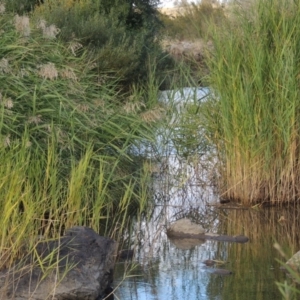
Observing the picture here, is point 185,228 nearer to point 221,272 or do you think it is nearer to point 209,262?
point 209,262

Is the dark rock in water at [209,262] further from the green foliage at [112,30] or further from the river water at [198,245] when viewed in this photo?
the green foliage at [112,30]

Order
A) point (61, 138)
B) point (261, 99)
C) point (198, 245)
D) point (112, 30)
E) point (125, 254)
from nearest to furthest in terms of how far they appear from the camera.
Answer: point (125, 254), point (198, 245), point (61, 138), point (261, 99), point (112, 30)

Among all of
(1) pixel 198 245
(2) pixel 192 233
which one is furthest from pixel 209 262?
(2) pixel 192 233

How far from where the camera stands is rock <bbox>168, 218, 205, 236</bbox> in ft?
24.6

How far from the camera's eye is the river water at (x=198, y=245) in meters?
5.77

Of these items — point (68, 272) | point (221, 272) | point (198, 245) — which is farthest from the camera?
point (198, 245)

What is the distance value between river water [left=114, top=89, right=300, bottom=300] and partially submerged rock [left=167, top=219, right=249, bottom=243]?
0.32 feet

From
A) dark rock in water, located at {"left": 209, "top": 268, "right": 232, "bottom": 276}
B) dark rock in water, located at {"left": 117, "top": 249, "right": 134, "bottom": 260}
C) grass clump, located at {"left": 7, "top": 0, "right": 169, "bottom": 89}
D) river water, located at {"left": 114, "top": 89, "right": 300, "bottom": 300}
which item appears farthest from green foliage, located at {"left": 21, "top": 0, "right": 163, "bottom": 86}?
dark rock in water, located at {"left": 209, "top": 268, "right": 232, "bottom": 276}

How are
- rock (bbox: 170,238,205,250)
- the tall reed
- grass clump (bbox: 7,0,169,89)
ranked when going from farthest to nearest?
grass clump (bbox: 7,0,169,89)
the tall reed
rock (bbox: 170,238,205,250)

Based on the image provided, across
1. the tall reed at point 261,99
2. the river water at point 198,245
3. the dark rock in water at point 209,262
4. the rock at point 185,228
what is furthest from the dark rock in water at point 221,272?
the tall reed at point 261,99

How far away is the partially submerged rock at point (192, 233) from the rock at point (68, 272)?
160 centimetres

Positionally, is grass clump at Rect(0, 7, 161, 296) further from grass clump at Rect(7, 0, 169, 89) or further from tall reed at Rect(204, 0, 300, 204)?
grass clump at Rect(7, 0, 169, 89)

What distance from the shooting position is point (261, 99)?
329 inches

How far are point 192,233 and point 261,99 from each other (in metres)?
1.76
